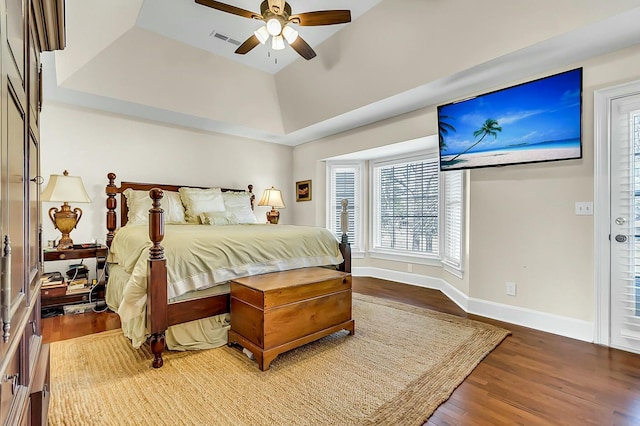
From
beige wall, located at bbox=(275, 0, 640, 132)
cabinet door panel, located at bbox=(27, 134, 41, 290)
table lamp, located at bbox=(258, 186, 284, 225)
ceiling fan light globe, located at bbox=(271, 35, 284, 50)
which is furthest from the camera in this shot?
table lamp, located at bbox=(258, 186, 284, 225)

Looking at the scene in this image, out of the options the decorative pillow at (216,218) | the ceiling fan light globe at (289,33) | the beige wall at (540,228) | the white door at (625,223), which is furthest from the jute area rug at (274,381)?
the ceiling fan light globe at (289,33)

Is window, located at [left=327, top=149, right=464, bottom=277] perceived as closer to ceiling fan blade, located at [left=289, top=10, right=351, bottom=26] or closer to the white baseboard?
the white baseboard

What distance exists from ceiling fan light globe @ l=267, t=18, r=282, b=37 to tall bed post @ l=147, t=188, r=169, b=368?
1.63 meters

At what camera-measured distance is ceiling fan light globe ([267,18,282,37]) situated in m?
2.60

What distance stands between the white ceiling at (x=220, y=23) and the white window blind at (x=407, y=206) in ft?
7.55

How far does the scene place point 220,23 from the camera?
10.7 feet

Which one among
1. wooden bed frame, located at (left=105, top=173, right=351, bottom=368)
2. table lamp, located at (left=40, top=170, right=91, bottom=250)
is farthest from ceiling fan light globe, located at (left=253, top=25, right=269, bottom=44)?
table lamp, located at (left=40, top=170, right=91, bottom=250)

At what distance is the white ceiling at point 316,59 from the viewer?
2469 mm

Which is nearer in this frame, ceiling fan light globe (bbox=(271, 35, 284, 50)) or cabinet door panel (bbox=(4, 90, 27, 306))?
cabinet door panel (bbox=(4, 90, 27, 306))

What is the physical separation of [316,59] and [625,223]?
11.1 ft

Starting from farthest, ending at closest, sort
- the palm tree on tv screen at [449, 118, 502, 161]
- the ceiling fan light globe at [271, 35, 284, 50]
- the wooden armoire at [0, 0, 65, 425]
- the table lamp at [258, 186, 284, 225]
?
1. the table lamp at [258, 186, 284, 225]
2. the palm tree on tv screen at [449, 118, 502, 161]
3. the ceiling fan light globe at [271, 35, 284, 50]
4. the wooden armoire at [0, 0, 65, 425]

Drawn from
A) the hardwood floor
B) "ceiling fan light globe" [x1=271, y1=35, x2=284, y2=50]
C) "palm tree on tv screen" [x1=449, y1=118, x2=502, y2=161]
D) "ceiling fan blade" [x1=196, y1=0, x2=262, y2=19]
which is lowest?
the hardwood floor

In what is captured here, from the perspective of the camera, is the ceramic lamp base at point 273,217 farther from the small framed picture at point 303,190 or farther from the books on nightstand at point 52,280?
the books on nightstand at point 52,280

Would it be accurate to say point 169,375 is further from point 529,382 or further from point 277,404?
point 529,382
